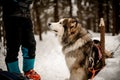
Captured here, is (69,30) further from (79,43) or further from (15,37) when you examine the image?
(15,37)

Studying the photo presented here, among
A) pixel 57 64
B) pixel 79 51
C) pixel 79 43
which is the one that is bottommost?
pixel 57 64

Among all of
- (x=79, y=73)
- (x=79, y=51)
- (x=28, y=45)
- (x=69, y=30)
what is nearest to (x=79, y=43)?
(x=79, y=51)

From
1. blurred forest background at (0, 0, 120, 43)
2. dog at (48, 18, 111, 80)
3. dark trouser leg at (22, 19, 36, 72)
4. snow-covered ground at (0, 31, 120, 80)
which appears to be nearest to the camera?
snow-covered ground at (0, 31, 120, 80)

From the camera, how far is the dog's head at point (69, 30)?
582 centimetres

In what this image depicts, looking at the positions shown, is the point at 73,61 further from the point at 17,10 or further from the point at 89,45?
the point at 17,10

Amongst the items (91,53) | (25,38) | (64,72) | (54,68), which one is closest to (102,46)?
(91,53)

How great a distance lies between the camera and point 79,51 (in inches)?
228

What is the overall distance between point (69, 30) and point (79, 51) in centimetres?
54

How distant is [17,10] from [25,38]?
638 millimetres

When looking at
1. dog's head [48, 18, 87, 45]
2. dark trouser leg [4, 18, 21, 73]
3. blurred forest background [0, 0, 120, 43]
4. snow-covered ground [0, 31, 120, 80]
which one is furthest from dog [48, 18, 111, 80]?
blurred forest background [0, 0, 120, 43]

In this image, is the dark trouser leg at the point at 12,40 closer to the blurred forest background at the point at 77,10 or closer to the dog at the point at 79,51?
the dog at the point at 79,51

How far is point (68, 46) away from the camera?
5996 mm

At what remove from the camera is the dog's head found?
582 centimetres

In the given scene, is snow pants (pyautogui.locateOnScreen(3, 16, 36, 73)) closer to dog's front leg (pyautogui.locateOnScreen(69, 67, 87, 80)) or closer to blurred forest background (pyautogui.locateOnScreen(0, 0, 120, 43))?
dog's front leg (pyautogui.locateOnScreen(69, 67, 87, 80))
